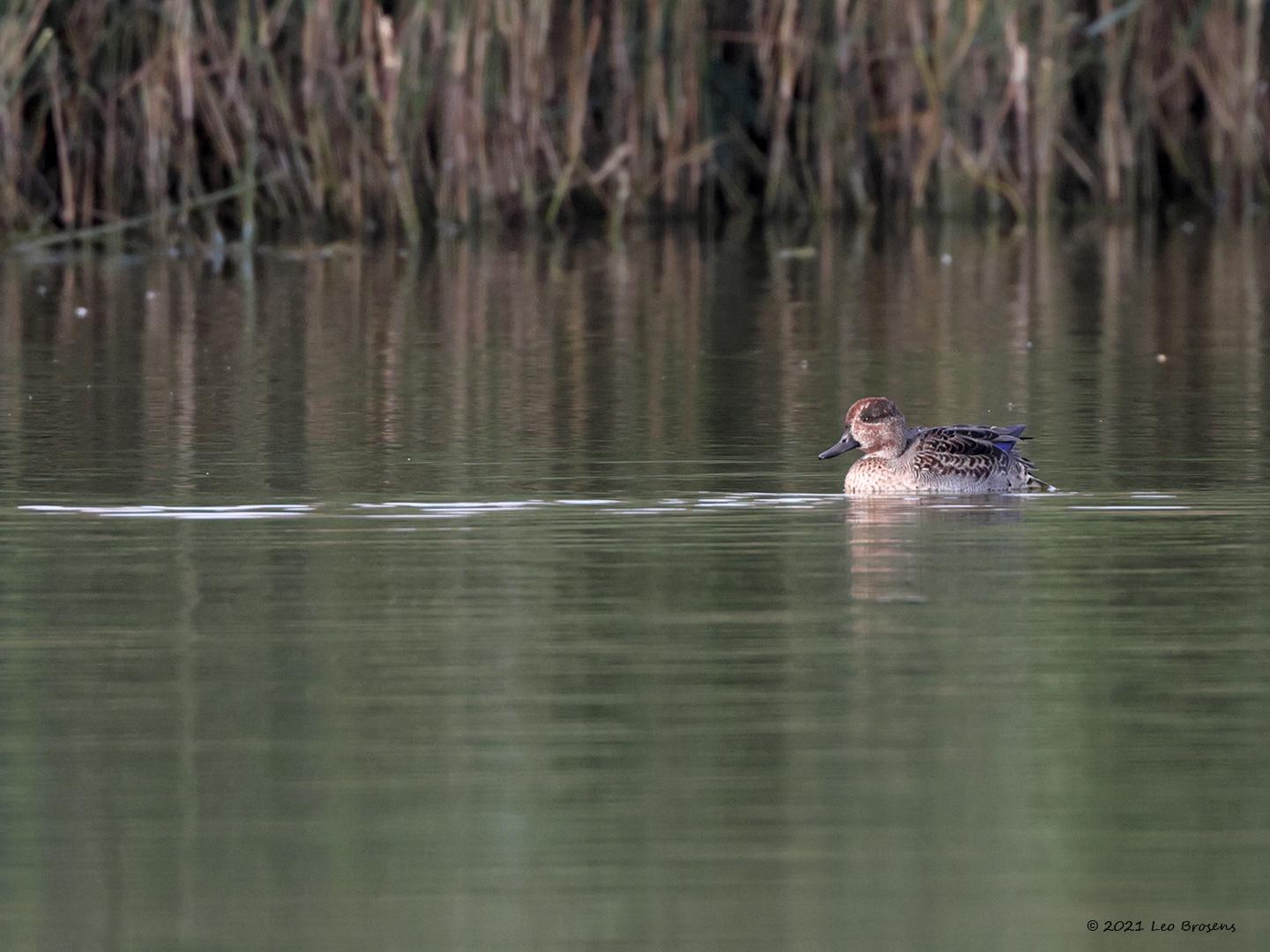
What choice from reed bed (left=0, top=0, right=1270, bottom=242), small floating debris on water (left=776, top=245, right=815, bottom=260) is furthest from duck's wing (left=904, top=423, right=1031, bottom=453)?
small floating debris on water (left=776, top=245, right=815, bottom=260)

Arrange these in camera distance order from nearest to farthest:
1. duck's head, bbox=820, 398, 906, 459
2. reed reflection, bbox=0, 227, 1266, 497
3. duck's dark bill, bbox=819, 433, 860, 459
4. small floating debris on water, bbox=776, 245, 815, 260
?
duck's head, bbox=820, 398, 906, 459 → duck's dark bill, bbox=819, 433, 860, 459 → reed reflection, bbox=0, 227, 1266, 497 → small floating debris on water, bbox=776, 245, 815, 260

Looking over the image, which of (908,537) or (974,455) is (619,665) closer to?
(908,537)

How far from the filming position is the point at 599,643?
22.6ft

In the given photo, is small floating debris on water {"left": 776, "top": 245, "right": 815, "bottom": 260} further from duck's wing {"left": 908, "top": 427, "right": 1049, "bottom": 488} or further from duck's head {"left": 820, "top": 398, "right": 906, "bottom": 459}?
duck's wing {"left": 908, "top": 427, "right": 1049, "bottom": 488}

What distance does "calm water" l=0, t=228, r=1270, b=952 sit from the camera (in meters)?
4.89

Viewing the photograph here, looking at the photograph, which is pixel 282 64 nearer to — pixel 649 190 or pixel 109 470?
pixel 649 190

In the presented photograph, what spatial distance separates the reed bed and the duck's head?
447 inches

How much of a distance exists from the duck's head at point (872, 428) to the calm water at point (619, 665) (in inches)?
8.3

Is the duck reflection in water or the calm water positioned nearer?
the calm water

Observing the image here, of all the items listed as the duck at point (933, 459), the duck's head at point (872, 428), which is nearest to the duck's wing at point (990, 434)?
the duck at point (933, 459)

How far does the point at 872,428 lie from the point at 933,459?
0.28 metres

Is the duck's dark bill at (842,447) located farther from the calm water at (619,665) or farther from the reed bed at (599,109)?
the reed bed at (599,109)

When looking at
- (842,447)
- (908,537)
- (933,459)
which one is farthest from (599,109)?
(908,537)

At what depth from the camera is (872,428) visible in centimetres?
995
